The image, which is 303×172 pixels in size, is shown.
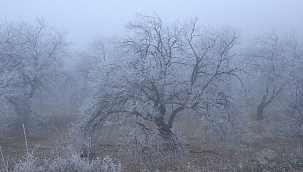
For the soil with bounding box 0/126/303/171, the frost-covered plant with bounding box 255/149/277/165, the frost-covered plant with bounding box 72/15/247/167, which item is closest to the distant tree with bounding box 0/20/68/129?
the soil with bounding box 0/126/303/171

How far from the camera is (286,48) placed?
64.9 ft

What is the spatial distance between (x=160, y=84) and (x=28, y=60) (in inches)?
366

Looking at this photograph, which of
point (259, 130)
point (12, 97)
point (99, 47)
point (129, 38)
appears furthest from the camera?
point (99, 47)

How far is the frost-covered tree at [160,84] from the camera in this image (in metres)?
10.3

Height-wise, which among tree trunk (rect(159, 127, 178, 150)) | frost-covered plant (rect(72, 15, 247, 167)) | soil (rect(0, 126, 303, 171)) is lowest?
soil (rect(0, 126, 303, 171))

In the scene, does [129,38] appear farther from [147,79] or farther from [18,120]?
[18,120]

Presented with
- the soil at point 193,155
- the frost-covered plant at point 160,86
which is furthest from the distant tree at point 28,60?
the frost-covered plant at point 160,86

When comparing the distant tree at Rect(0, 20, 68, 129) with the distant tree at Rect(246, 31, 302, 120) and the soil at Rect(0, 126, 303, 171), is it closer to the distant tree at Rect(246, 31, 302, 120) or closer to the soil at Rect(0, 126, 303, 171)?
the soil at Rect(0, 126, 303, 171)

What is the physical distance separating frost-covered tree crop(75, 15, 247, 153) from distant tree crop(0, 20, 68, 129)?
492 cm

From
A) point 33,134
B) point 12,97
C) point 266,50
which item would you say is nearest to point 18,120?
point 33,134

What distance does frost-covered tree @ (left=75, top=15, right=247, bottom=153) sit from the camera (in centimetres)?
1030

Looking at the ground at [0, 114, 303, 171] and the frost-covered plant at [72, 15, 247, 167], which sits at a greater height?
the frost-covered plant at [72, 15, 247, 167]

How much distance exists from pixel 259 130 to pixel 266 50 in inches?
205

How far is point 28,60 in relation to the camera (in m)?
17.0
